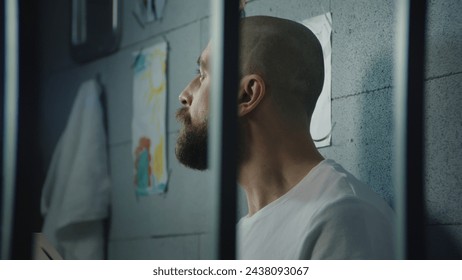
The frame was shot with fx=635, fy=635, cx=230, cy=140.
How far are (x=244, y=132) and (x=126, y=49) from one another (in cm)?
85

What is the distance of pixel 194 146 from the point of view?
126 cm

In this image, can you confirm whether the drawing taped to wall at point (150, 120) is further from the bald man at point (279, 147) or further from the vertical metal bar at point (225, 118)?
the vertical metal bar at point (225, 118)

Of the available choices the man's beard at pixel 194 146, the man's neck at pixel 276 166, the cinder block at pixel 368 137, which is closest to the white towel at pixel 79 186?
the man's beard at pixel 194 146

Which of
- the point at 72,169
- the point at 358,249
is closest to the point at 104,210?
the point at 72,169

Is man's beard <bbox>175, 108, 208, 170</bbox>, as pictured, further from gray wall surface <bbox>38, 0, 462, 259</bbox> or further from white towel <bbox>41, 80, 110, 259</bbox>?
white towel <bbox>41, 80, 110, 259</bbox>

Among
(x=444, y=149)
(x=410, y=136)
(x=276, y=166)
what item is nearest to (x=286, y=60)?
(x=276, y=166)

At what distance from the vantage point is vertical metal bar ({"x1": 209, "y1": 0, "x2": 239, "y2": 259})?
41 cm

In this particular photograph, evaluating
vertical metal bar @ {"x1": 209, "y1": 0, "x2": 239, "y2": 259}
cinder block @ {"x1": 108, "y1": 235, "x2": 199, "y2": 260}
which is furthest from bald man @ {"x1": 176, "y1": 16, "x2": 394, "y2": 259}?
vertical metal bar @ {"x1": 209, "y1": 0, "x2": 239, "y2": 259}

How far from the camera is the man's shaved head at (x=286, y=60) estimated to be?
115cm

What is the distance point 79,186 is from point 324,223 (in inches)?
41.0

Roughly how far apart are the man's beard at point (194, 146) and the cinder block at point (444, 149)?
17.2 inches

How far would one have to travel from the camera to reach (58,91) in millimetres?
2199

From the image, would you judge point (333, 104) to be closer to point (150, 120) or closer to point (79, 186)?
point (150, 120)

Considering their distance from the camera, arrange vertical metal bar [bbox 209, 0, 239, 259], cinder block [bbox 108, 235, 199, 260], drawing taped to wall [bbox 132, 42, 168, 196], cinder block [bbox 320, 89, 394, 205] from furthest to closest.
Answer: drawing taped to wall [bbox 132, 42, 168, 196], cinder block [bbox 108, 235, 199, 260], cinder block [bbox 320, 89, 394, 205], vertical metal bar [bbox 209, 0, 239, 259]
